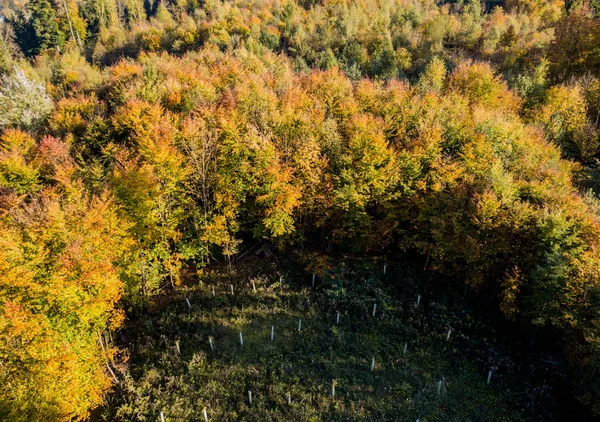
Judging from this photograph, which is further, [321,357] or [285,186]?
[285,186]

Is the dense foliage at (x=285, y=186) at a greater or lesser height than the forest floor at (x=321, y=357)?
greater

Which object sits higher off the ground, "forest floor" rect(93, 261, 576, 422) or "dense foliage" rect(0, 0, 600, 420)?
"dense foliage" rect(0, 0, 600, 420)

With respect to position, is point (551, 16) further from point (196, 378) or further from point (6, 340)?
point (6, 340)

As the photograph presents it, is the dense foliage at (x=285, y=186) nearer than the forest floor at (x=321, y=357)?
Yes

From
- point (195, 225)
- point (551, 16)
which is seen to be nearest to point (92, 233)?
point (195, 225)

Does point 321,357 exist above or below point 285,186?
below
